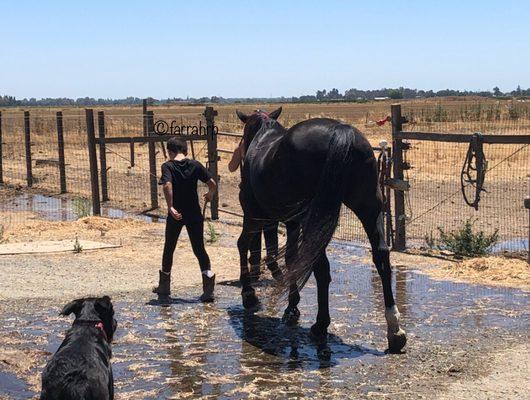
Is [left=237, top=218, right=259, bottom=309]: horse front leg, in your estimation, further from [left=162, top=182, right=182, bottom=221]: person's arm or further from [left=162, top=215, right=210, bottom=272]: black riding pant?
[left=162, top=182, right=182, bottom=221]: person's arm

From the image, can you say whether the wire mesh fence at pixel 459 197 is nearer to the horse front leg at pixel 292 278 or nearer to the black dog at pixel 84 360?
the horse front leg at pixel 292 278

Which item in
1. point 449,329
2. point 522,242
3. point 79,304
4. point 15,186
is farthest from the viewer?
point 15,186

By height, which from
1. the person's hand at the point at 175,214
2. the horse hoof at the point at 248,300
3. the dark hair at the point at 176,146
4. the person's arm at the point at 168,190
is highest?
the dark hair at the point at 176,146

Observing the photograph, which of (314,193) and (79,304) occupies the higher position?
(314,193)

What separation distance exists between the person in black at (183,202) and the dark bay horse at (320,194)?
4.01 ft

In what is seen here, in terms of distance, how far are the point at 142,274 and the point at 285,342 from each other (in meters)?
3.37

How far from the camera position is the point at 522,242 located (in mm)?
12969

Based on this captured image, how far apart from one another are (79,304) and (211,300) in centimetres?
357

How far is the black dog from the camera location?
480cm

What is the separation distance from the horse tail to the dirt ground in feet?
4.30

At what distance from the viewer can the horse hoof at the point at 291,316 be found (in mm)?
8178

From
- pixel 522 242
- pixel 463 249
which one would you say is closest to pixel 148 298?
pixel 463 249

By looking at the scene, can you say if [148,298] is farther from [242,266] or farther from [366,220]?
[366,220]

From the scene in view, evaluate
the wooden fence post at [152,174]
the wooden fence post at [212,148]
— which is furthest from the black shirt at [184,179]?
the wooden fence post at [152,174]
